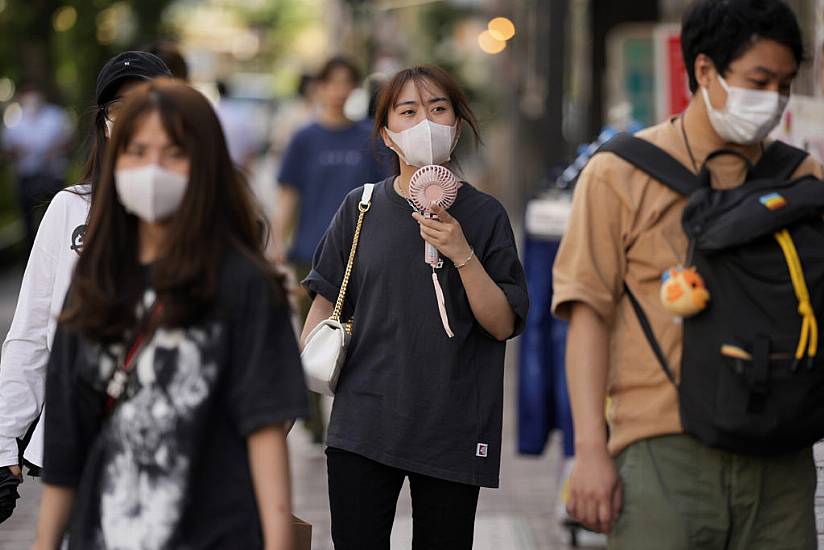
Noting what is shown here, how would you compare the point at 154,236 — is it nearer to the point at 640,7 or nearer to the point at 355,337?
the point at 355,337

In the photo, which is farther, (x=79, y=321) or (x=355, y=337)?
(x=355, y=337)

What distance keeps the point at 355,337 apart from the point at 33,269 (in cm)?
86

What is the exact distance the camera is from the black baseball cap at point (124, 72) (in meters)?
4.00

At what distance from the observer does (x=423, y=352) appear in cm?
388

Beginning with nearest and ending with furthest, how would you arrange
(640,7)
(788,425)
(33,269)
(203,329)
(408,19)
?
1. (203,329)
2. (788,425)
3. (33,269)
4. (640,7)
5. (408,19)

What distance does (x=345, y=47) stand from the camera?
27.2 metres

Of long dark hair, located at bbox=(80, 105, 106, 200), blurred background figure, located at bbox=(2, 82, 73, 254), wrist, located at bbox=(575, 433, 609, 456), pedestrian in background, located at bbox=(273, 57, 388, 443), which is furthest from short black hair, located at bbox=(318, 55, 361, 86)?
blurred background figure, located at bbox=(2, 82, 73, 254)

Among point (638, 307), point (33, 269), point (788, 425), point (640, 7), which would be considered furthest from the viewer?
point (640, 7)

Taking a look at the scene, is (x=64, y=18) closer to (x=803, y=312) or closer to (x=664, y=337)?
(x=664, y=337)

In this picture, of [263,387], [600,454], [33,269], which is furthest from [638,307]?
[33,269]

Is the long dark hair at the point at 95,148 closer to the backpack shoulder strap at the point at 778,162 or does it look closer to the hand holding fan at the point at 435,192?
the hand holding fan at the point at 435,192

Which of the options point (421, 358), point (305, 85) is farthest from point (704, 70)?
point (305, 85)

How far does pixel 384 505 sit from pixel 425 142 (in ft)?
3.19

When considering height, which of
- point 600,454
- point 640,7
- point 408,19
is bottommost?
point 600,454
